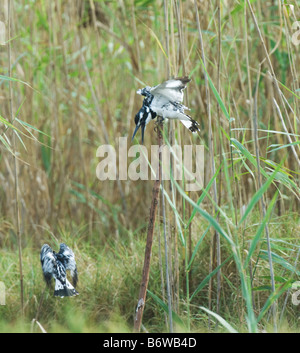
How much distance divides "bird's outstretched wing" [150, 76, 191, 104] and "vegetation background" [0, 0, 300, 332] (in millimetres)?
394

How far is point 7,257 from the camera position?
191cm

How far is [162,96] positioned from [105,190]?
1388 mm

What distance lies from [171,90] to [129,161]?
1.44 meters

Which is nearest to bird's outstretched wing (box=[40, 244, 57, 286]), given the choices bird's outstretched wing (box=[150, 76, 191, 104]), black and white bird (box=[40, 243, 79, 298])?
black and white bird (box=[40, 243, 79, 298])

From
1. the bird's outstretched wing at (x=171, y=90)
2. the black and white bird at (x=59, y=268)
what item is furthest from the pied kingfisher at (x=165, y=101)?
the black and white bird at (x=59, y=268)

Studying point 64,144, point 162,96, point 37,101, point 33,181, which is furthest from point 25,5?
point 162,96

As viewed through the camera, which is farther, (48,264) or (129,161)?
(129,161)

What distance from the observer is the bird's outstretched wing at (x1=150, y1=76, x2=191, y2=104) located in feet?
3.00

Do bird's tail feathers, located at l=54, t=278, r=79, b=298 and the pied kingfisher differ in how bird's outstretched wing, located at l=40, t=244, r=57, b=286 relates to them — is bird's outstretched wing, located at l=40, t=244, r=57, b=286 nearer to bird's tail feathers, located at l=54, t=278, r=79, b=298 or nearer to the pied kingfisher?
bird's tail feathers, located at l=54, t=278, r=79, b=298

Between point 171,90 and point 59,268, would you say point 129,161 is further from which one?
point 171,90

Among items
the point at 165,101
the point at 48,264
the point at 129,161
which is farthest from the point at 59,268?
the point at 129,161

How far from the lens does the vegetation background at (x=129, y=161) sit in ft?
4.92

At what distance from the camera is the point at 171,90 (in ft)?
3.01

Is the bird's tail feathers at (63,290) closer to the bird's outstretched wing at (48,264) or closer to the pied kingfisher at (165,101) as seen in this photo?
the bird's outstretched wing at (48,264)
